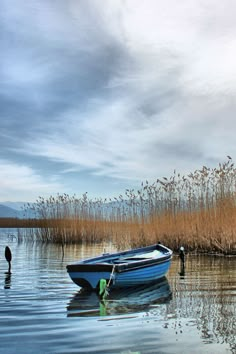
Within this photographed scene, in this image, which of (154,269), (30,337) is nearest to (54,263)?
(154,269)

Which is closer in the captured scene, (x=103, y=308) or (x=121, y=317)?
(x=121, y=317)

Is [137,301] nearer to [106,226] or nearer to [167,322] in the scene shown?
[167,322]

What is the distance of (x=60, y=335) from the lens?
577 centimetres

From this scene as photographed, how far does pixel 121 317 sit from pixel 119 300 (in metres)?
1.74

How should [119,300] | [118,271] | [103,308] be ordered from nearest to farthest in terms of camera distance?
[103,308] < [119,300] < [118,271]

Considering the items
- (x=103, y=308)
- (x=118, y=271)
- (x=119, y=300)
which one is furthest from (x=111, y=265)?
(x=103, y=308)

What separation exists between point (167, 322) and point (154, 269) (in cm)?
442

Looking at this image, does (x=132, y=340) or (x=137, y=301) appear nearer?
(x=132, y=340)

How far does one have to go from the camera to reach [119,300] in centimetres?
866

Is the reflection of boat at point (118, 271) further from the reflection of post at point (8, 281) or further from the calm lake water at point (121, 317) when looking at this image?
the reflection of post at point (8, 281)

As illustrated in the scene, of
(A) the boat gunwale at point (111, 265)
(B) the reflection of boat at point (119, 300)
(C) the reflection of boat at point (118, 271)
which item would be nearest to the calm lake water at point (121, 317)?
(B) the reflection of boat at point (119, 300)

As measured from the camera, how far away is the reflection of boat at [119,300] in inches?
294

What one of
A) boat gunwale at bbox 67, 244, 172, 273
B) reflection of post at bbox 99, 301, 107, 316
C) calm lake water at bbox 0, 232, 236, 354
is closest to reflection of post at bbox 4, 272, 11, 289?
calm lake water at bbox 0, 232, 236, 354

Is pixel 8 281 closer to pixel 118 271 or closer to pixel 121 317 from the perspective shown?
pixel 118 271
